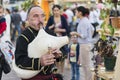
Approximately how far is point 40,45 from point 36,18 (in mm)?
320

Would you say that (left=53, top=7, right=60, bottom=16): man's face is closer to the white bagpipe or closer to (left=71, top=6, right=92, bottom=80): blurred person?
(left=71, top=6, right=92, bottom=80): blurred person

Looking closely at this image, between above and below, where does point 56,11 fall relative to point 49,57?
above

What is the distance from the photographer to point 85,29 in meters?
7.52

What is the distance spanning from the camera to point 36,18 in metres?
3.72

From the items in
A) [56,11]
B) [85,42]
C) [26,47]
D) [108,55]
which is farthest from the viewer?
[56,11]

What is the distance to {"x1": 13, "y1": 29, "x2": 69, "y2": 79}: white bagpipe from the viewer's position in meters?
3.56

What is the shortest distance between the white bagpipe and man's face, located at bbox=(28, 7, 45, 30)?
0.33 ft

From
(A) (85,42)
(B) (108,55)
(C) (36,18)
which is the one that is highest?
(C) (36,18)

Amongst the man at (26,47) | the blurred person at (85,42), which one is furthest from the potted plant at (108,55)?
the blurred person at (85,42)

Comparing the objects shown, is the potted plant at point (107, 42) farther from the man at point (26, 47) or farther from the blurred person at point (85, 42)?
the blurred person at point (85, 42)

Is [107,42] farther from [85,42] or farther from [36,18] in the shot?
[85,42]

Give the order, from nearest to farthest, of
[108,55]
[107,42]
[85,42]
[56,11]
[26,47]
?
[26,47], [108,55], [107,42], [85,42], [56,11]

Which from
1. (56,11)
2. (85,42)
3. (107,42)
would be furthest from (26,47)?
(56,11)

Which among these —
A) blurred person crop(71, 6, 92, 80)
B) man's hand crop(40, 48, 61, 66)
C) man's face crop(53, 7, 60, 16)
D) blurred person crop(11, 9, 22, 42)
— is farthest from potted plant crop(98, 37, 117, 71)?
blurred person crop(11, 9, 22, 42)
